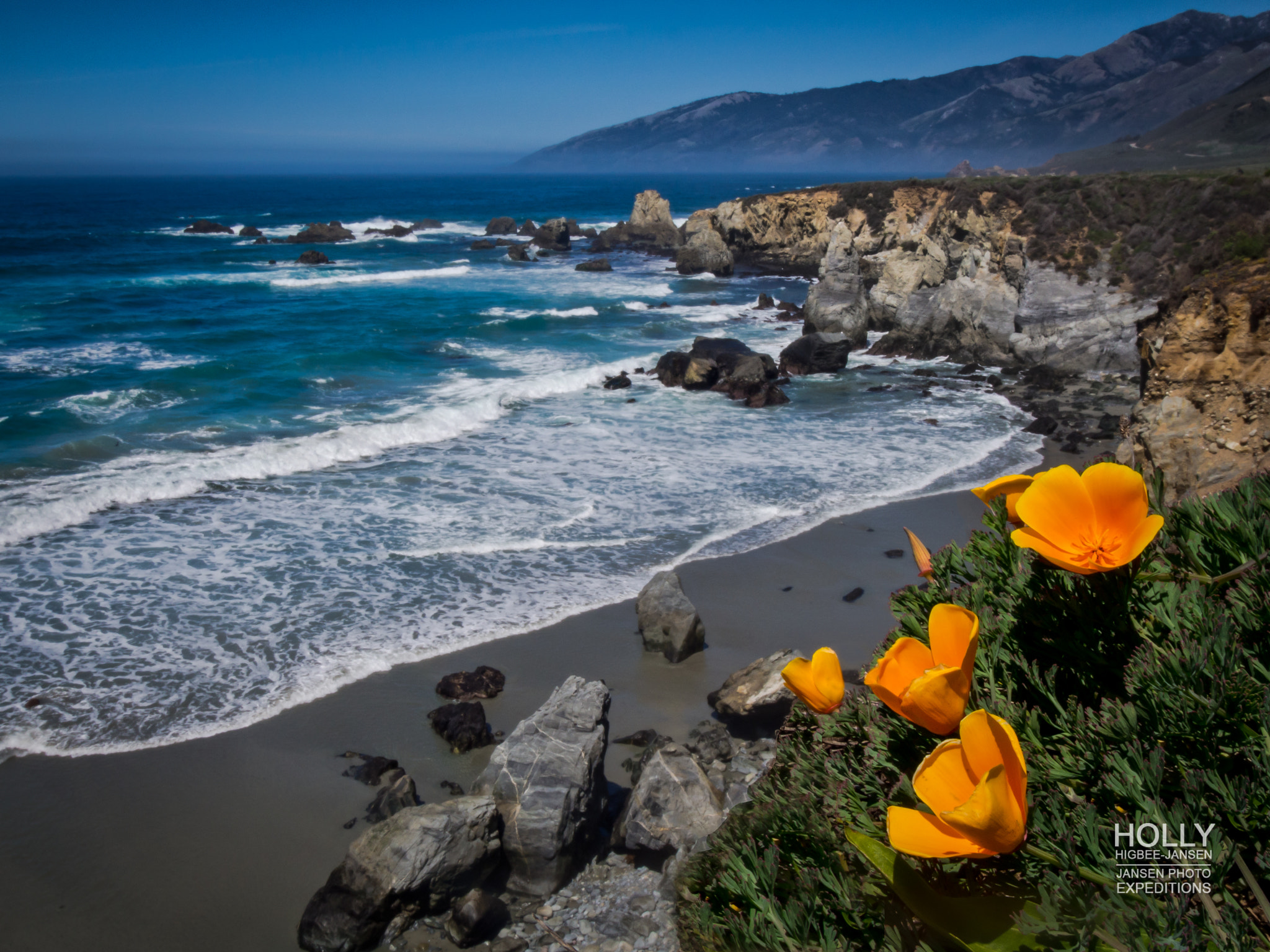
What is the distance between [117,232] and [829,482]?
73.8 meters

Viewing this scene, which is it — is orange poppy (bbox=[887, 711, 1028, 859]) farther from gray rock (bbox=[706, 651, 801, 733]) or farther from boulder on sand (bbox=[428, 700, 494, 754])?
boulder on sand (bbox=[428, 700, 494, 754])

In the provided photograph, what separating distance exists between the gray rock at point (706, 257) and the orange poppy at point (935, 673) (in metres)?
49.1

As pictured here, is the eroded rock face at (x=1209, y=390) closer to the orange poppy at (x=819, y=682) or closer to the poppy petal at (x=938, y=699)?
the orange poppy at (x=819, y=682)

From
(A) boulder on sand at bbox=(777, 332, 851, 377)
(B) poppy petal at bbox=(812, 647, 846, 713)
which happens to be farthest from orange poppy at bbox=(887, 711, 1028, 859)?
(A) boulder on sand at bbox=(777, 332, 851, 377)

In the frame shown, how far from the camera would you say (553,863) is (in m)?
5.53

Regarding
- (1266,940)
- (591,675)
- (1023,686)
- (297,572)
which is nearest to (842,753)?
(1023,686)

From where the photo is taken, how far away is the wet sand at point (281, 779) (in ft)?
18.1

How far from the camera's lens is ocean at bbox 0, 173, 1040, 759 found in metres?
8.77

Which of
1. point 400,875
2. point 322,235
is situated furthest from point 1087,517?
point 322,235

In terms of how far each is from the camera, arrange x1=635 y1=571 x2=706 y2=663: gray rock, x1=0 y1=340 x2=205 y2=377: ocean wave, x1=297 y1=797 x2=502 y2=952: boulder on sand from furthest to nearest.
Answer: x1=0 y1=340 x2=205 y2=377: ocean wave → x1=635 y1=571 x2=706 y2=663: gray rock → x1=297 y1=797 x2=502 y2=952: boulder on sand

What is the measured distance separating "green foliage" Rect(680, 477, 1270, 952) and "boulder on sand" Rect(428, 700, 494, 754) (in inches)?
206

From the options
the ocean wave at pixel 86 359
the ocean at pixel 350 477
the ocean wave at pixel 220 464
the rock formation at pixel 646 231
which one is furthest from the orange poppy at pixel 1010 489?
the rock formation at pixel 646 231

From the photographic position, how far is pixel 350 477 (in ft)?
47.3

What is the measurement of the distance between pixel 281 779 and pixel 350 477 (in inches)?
330
